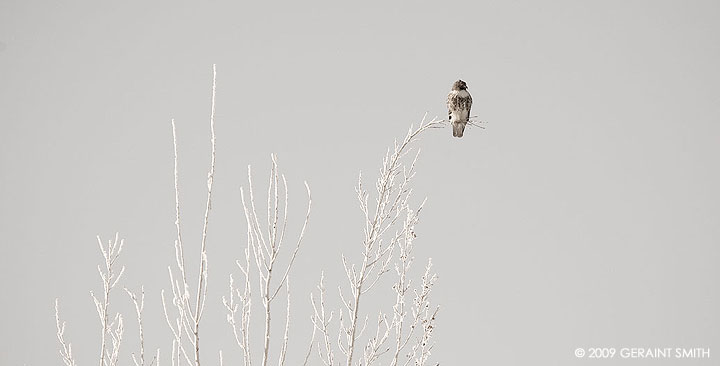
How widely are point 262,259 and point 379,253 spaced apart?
3.01 feet

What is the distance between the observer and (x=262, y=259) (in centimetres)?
352

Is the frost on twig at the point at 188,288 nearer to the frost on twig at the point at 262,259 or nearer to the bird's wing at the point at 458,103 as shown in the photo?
the frost on twig at the point at 262,259

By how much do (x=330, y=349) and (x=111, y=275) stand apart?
1.05 m

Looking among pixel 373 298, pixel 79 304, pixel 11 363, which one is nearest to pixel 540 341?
pixel 373 298

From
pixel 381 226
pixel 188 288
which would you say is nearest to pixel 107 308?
pixel 188 288

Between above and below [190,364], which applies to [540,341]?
above

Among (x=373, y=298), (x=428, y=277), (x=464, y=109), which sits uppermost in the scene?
(x=373, y=298)

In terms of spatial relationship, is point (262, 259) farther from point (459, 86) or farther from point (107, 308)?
point (459, 86)

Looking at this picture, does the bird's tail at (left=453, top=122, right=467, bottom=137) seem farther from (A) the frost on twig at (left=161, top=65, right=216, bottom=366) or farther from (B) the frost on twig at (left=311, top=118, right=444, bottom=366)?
(A) the frost on twig at (left=161, top=65, right=216, bottom=366)

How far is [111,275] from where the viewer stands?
3.62m

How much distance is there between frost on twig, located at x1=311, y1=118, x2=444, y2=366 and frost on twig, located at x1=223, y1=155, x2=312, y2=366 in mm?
503

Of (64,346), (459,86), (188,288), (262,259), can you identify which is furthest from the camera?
(459,86)

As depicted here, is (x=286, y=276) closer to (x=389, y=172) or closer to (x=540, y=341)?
(x=389, y=172)

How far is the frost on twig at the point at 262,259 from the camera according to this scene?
3.38 m
